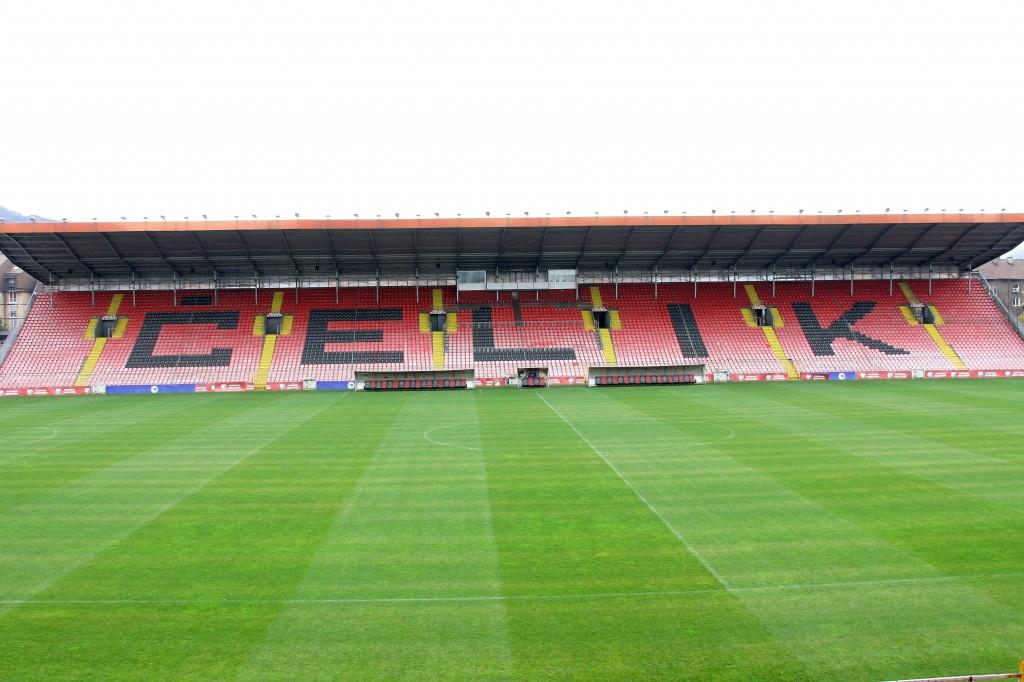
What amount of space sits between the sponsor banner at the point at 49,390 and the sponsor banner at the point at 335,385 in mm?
14571

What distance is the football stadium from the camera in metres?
9.99

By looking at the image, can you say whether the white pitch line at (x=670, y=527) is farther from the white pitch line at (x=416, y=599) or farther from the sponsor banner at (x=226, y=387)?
the sponsor banner at (x=226, y=387)

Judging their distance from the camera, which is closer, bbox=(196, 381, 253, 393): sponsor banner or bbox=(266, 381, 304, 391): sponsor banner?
bbox=(196, 381, 253, 393): sponsor banner

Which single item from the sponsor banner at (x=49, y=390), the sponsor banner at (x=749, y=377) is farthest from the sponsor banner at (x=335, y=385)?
the sponsor banner at (x=749, y=377)

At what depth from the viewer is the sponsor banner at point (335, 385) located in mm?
44875

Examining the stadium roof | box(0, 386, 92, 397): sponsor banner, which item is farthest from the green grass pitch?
the stadium roof

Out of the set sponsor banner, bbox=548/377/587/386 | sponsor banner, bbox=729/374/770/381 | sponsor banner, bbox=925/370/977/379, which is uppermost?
sponsor banner, bbox=548/377/587/386

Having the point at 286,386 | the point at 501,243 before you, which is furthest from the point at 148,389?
the point at 501,243

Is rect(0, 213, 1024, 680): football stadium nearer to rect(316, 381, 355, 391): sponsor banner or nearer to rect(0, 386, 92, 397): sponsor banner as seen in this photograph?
rect(316, 381, 355, 391): sponsor banner

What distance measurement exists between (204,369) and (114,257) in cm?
1077

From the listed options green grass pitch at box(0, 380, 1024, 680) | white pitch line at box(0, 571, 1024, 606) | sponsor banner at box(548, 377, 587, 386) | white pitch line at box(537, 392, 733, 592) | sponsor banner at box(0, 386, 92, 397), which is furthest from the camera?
sponsor banner at box(548, 377, 587, 386)

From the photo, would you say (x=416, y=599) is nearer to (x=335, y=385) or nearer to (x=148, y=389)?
(x=335, y=385)

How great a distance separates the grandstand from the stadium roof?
0.17 m

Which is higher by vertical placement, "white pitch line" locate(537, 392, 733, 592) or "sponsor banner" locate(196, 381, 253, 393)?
"sponsor banner" locate(196, 381, 253, 393)
